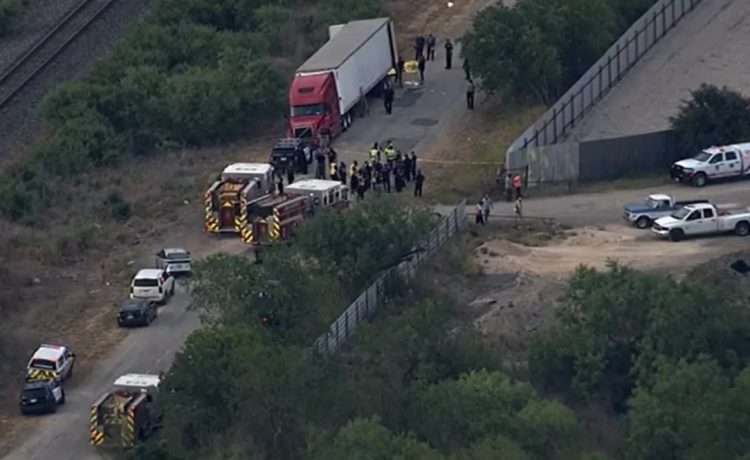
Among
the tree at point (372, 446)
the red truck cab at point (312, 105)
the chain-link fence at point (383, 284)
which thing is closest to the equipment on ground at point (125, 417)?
the chain-link fence at point (383, 284)

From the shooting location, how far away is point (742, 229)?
78.1m

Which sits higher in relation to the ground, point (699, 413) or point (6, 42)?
point (6, 42)

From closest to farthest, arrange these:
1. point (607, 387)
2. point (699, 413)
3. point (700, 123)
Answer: point (699, 413) < point (607, 387) < point (700, 123)

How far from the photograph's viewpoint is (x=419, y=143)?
288 ft

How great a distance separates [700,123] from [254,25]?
1972cm

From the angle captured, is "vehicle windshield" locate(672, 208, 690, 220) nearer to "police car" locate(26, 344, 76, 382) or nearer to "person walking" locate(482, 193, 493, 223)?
"person walking" locate(482, 193, 493, 223)

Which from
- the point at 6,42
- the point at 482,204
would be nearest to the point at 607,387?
the point at 482,204

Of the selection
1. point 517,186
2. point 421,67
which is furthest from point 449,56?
point 517,186

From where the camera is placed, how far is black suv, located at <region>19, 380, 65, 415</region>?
69.1 metres

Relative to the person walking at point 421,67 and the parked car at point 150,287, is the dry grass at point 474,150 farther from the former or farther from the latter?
the parked car at point 150,287

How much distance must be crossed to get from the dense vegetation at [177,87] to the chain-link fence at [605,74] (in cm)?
952

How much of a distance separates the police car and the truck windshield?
17.6 m

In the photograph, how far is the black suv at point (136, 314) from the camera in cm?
7344

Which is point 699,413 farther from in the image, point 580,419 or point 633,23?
point 633,23
